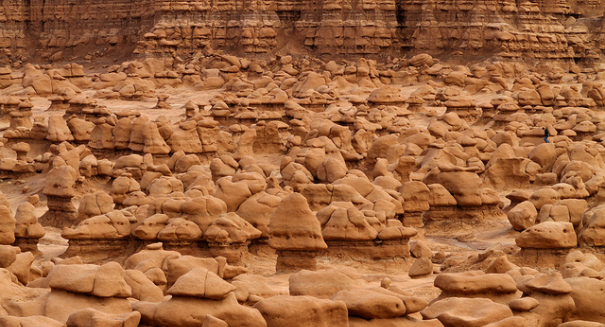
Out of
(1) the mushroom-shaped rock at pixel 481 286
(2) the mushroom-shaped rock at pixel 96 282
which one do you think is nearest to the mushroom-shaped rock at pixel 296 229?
(1) the mushroom-shaped rock at pixel 481 286

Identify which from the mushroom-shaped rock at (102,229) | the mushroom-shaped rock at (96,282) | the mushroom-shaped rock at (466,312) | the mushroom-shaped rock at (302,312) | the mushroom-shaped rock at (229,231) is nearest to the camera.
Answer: the mushroom-shaped rock at (302,312)

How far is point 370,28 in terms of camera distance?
34000mm

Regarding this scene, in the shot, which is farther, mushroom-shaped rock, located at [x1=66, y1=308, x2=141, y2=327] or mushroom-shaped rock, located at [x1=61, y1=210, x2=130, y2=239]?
mushroom-shaped rock, located at [x1=61, y1=210, x2=130, y2=239]

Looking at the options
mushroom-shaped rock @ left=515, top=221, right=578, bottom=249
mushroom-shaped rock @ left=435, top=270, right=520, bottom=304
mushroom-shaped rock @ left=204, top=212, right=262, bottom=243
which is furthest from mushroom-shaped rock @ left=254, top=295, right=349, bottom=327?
mushroom-shaped rock @ left=515, top=221, right=578, bottom=249

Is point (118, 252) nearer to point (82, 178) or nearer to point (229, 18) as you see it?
point (82, 178)

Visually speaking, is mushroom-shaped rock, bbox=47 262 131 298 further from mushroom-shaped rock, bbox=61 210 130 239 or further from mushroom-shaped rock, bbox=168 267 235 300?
mushroom-shaped rock, bbox=61 210 130 239

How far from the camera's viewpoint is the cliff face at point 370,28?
108ft

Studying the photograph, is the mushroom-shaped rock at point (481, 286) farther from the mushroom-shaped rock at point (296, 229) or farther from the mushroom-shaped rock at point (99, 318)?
the mushroom-shaped rock at point (296, 229)

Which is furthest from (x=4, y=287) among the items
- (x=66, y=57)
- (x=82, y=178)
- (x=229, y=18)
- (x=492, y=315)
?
(x=66, y=57)

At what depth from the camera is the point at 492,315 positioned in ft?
28.4

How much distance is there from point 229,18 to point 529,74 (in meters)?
8.71

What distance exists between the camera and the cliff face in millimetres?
32781

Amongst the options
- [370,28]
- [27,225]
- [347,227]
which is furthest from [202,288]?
[370,28]

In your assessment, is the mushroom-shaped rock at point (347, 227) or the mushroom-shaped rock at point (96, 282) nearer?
the mushroom-shaped rock at point (96, 282)
